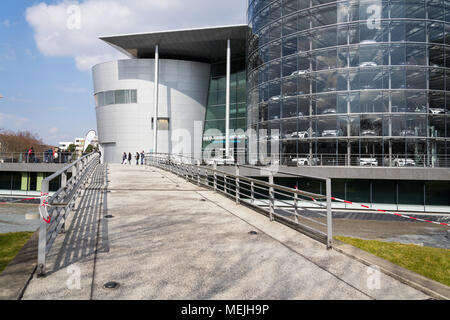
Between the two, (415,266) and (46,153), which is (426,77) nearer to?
(415,266)

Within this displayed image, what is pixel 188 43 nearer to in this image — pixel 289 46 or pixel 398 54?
pixel 289 46

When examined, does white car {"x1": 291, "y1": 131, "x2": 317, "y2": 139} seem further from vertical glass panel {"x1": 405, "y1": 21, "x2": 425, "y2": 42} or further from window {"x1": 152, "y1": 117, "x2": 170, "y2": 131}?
window {"x1": 152, "y1": 117, "x2": 170, "y2": 131}

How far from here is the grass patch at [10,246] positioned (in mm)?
6785

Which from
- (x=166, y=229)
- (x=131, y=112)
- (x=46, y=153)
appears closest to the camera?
(x=166, y=229)

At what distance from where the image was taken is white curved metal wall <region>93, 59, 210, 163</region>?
4244 cm

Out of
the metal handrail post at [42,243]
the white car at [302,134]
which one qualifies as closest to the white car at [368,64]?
the white car at [302,134]

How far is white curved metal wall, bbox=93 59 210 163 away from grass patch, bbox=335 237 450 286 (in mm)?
33434

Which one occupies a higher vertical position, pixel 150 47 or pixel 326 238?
pixel 150 47

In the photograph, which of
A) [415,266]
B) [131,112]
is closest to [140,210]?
[415,266]

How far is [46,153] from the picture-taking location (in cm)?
3306

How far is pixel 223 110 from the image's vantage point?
1692 inches

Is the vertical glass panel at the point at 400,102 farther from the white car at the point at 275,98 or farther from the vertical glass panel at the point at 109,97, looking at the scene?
the vertical glass panel at the point at 109,97

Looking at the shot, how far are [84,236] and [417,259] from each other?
9448 millimetres
